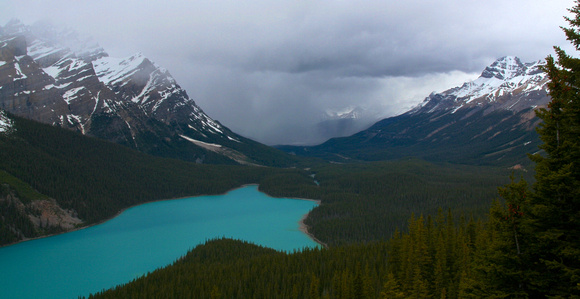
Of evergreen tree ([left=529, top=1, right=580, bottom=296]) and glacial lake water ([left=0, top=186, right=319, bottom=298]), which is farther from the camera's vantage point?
glacial lake water ([left=0, top=186, right=319, bottom=298])

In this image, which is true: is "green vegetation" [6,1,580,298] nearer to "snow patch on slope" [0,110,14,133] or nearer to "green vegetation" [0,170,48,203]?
"green vegetation" [0,170,48,203]

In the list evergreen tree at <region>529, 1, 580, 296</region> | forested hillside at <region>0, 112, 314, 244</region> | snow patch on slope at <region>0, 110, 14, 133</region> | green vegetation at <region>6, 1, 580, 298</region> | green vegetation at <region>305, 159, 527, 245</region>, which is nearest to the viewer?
evergreen tree at <region>529, 1, 580, 296</region>

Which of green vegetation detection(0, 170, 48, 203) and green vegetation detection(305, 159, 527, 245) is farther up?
green vegetation detection(0, 170, 48, 203)

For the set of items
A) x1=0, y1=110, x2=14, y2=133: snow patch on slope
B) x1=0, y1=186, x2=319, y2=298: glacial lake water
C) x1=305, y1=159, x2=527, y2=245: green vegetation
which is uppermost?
x1=0, y1=110, x2=14, y2=133: snow patch on slope

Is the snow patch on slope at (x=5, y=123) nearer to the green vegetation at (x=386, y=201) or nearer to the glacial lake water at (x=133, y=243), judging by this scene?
the glacial lake water at (x=133, y=243)

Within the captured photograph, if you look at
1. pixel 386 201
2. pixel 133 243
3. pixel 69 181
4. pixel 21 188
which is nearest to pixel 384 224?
pixel 386 201

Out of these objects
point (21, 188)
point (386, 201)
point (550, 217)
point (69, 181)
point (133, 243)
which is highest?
point (550, 217)

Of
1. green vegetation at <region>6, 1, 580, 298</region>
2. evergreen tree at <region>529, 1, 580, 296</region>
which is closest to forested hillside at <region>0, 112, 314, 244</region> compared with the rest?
green vegetation at <region>6, 1, 580, 298</region>

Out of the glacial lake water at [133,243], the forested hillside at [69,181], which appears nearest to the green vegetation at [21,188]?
the forested hillside at [69,181]

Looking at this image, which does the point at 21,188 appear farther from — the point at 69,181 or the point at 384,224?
the point at 384,224
